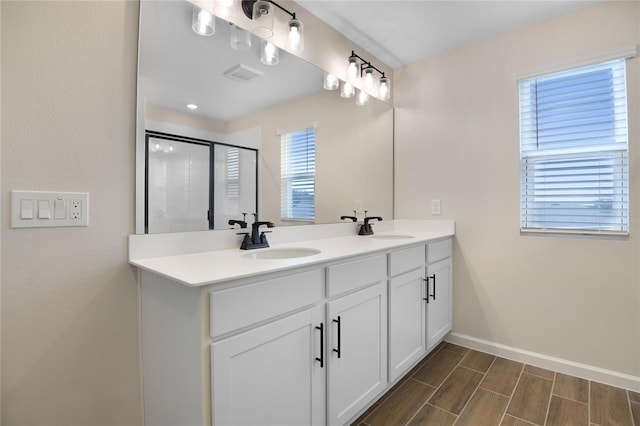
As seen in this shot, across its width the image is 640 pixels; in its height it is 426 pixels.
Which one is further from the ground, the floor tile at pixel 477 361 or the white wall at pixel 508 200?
the white wall at pixel 508 200

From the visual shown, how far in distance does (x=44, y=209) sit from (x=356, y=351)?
4.48 ft

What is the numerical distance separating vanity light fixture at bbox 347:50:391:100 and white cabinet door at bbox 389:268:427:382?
1465 millimetres

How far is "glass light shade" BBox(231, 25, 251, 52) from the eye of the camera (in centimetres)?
155

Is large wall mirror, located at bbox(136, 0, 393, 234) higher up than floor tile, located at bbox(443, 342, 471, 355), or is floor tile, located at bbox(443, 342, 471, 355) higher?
large wall mirror, located at bbox(136, 0, 393, 234)

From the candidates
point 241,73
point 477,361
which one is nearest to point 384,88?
point 241,73

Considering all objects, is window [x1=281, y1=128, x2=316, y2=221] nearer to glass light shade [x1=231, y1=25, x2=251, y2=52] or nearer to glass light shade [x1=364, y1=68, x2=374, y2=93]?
glass light shade [x1=231, y1=25, x2=251, y2=52]

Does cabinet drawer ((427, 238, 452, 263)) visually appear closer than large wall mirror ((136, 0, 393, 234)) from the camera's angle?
No

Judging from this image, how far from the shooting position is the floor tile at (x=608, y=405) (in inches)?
62.2

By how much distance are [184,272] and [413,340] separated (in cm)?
149

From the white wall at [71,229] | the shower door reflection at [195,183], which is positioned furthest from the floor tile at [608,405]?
the white wall at [71,229]

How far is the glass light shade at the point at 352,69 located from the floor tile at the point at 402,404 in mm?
2094

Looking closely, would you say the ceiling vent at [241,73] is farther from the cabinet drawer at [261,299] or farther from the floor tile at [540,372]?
the floor tile at [540,372]

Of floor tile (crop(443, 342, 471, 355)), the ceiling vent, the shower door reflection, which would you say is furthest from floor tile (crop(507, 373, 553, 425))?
the ceiling vent

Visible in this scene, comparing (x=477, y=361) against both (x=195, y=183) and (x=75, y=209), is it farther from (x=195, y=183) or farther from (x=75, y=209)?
(x=75, y=209)
